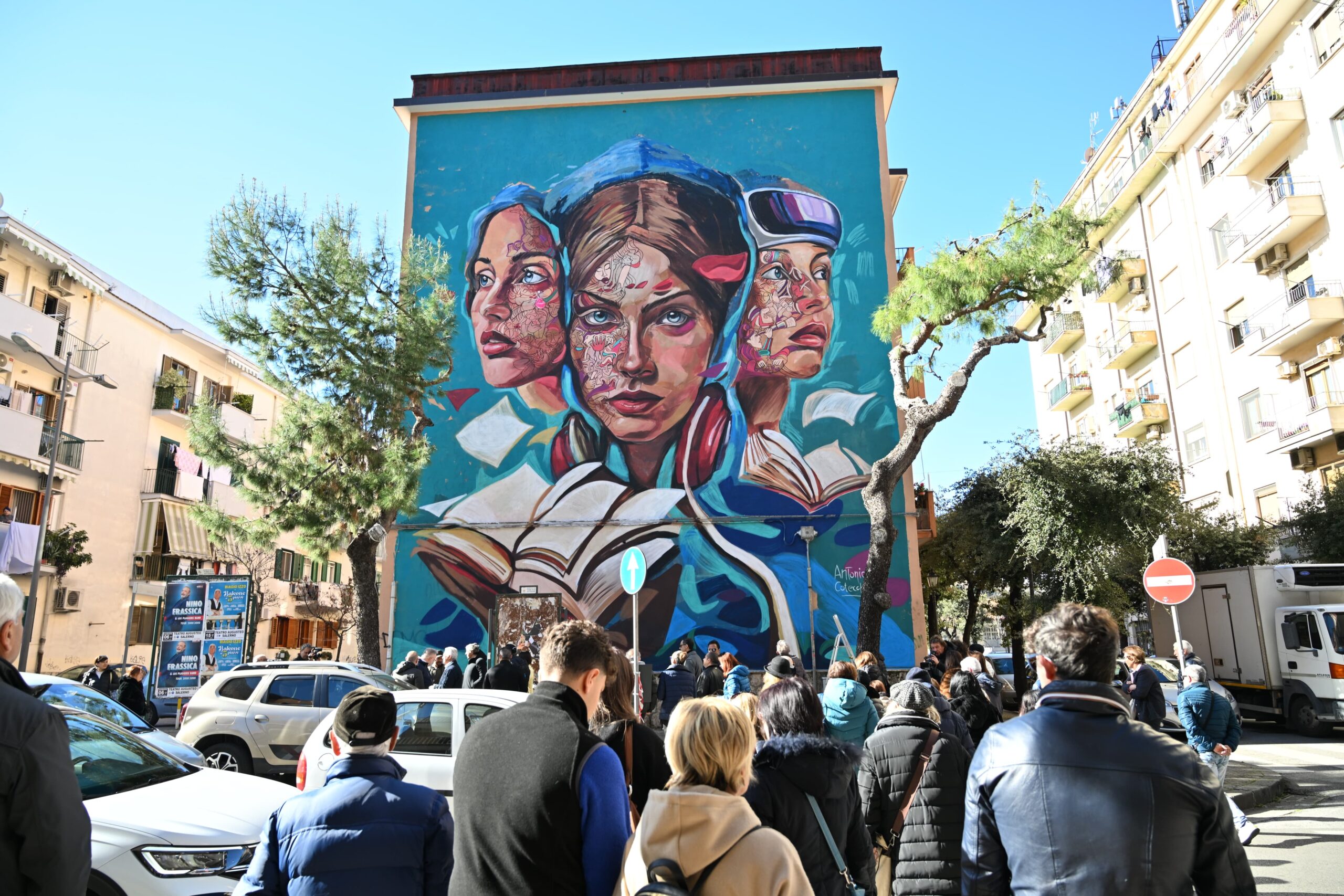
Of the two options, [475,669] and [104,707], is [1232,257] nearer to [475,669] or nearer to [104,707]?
[475,669]

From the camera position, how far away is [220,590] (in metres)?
16.1

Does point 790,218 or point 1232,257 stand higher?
point 1232,257

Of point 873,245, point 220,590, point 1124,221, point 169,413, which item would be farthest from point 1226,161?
point 169,413

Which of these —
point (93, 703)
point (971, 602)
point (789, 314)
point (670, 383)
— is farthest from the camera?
point (971, 602)

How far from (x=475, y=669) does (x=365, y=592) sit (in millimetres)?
5175

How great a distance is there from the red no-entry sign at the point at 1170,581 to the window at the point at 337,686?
10338 mm

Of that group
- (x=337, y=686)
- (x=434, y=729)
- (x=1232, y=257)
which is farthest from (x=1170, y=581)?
(x=1232, y=257)

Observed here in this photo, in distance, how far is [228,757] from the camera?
11328mm

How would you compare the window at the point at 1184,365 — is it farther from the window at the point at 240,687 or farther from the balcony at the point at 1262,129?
the window at the point at 240,687

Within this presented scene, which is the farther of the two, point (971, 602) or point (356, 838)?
point (971, 602)

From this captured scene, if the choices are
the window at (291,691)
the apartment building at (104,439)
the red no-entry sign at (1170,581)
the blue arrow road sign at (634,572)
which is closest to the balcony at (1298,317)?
the red no-entry sign at (1170,581)

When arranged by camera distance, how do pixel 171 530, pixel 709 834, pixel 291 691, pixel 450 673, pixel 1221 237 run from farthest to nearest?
pixel 171 530 < pixel 1221 237 < pixel 450 673 < pixel 291 691 < pixel 709 834

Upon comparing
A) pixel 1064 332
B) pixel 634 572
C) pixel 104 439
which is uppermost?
pixel 1064 332

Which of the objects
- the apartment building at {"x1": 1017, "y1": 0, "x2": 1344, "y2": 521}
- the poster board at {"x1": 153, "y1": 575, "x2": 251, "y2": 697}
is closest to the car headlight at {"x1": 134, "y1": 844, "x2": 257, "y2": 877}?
the poster board at {"x1": 153, "y1": 575, "x2": 251, "y2": 697}
